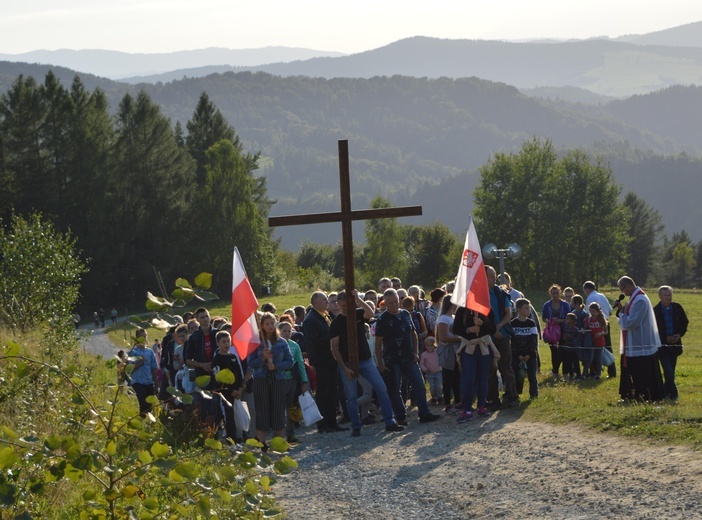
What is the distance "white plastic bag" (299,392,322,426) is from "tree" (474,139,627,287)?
228 feet

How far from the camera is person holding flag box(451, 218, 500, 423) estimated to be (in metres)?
13.6

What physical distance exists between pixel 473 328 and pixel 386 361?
53.0 inches

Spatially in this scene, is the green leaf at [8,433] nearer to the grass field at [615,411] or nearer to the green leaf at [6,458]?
the green leaf at [6,458]

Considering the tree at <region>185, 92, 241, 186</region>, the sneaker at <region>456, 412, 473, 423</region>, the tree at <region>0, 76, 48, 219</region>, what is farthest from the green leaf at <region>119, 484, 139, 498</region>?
the tree at <region>185, 92, 241, 186</region>

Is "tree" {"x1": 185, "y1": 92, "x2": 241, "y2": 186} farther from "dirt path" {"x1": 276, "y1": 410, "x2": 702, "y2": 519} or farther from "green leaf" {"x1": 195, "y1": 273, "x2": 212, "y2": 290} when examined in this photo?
"green leaf" {"x1": 195, "y1": 273, "x2": 212, "y2": 290}

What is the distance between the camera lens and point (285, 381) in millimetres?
13398

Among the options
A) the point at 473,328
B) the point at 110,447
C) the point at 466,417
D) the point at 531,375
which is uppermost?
the point at 110,447

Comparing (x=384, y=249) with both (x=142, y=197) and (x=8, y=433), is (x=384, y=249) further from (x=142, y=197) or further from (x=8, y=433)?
(x=8, y=433)

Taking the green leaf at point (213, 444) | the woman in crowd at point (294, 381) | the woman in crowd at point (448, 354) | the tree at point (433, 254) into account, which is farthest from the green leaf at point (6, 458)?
the tree at point (433, 254)

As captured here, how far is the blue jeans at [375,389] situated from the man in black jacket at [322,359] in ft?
2.22

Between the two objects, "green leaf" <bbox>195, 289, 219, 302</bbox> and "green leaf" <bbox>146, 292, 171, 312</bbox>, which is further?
"green leaf" <bbox>146, 292, 171, 312</bbox>

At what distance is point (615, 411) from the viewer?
12836mm

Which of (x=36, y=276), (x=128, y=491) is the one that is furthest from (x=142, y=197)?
(x=128, y=491)

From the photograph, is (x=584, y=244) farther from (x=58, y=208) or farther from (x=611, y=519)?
(x=611, y=519)
